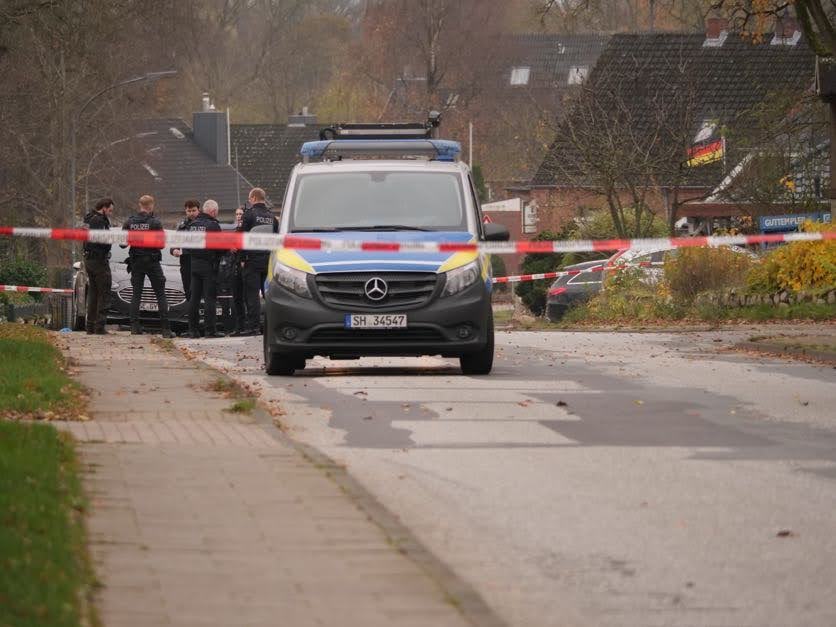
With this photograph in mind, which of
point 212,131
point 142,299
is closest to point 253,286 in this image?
point 142,299

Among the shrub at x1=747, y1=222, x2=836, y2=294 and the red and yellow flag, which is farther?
the red and yellow flag

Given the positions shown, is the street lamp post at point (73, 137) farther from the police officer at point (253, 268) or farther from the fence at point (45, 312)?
the police officer at point (253, 268)

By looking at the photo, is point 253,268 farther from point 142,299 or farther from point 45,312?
point 45,312

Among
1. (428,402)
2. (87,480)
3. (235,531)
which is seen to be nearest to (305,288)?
(428,402)

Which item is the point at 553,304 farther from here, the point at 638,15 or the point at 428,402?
the point at 638,15

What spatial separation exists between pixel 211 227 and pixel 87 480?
16.2 metres

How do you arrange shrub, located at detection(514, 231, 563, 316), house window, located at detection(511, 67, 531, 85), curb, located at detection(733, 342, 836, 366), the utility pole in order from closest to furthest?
1. curb, located at detection(733, 342, 836, 366)
2. shrub, located at detection(514, 231, 563, 316)
3. the utility pole
4. house window, located at detection(511, 67, 531, 85)

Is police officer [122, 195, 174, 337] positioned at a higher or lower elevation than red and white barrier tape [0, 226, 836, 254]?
lower

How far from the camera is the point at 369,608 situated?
6684 mm

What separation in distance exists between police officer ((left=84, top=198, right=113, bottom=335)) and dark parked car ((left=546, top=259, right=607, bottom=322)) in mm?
11397

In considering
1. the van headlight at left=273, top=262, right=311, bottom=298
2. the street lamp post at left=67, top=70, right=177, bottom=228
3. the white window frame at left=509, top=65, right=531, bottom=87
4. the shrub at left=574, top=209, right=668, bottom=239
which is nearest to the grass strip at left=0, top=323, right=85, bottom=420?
the van headlight at left=273, top=262, right=311, bottom=298

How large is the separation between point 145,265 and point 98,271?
669 millimetres

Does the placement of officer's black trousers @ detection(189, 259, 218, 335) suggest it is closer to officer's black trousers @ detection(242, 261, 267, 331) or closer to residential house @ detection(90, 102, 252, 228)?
officer's black trousers @ detection(242, 261, 267, 331)

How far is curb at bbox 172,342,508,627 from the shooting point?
6.73 meters
